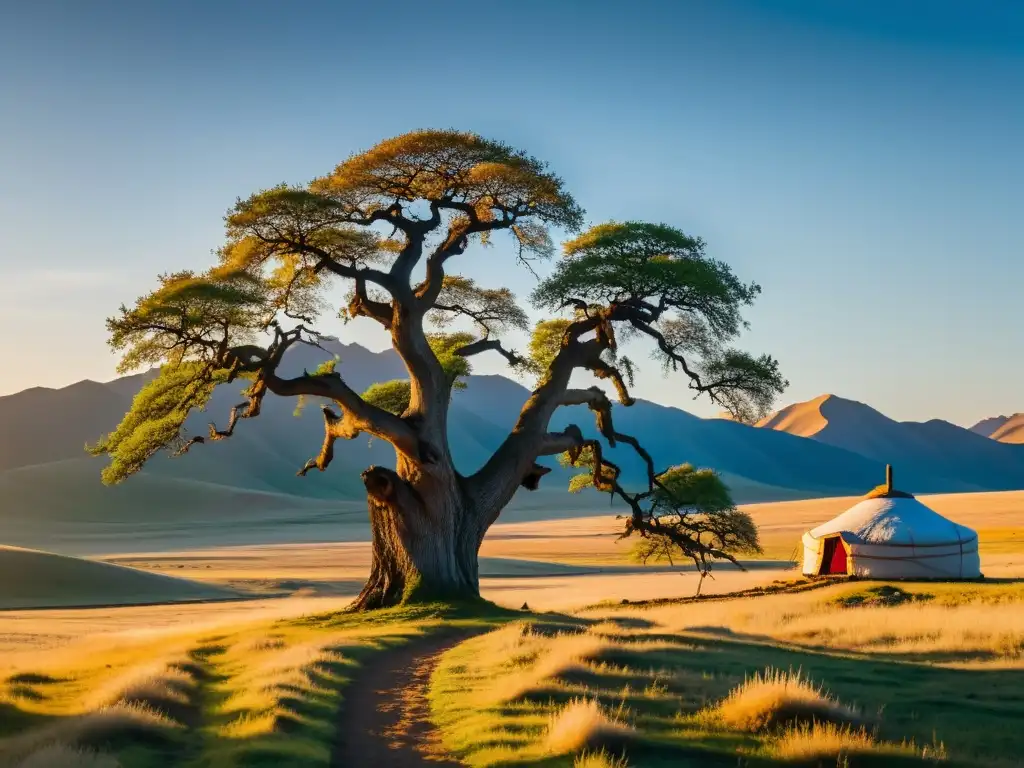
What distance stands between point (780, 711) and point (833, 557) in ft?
92.7

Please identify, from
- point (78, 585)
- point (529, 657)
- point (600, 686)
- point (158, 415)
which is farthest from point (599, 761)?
point (78, 585)

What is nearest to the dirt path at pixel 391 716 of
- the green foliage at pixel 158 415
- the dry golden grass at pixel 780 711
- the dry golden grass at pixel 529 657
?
the dry golden grass at pixel 529 657

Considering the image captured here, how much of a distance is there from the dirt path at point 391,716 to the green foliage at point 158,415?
10.2m

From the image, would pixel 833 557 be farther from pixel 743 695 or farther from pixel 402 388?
pixel 743 695

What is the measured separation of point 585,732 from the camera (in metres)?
10.6

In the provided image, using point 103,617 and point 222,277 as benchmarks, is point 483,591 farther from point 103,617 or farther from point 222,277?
point 222,277

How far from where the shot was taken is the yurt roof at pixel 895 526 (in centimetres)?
Answer: 3572

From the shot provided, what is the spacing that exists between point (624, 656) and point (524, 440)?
1286cm

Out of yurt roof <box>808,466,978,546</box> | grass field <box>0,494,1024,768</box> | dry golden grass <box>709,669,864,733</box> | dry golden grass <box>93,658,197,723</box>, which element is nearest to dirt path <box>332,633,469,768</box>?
grass field <box>0,494,1024,768</box>

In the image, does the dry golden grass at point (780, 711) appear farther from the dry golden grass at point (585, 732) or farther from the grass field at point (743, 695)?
the dry golden grass at point (585, 732)

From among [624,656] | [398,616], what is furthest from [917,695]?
[398,616]

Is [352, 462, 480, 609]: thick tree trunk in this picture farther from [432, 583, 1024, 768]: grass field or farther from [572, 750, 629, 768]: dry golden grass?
[572, 750, 629, 768]: dry golden grass

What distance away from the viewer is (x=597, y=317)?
28.5 meters

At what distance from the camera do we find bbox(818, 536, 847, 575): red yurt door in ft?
124
